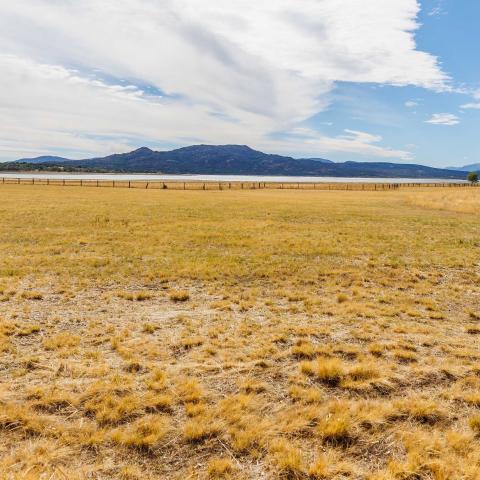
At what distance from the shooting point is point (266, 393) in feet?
20.1

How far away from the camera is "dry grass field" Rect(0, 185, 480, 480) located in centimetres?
470

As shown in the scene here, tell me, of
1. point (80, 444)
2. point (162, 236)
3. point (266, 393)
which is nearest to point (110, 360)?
point (80, 444)

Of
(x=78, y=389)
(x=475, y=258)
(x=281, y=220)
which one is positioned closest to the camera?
(x=78, y=389)

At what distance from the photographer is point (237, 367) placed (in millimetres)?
6949

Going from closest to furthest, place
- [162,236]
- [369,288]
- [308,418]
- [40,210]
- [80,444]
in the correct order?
[80,444] < [308,418] < [369,288] < [162,236] < [40,210]

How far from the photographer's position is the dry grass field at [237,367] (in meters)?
4.70

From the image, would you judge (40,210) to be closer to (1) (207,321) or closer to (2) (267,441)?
(1) (207,321)

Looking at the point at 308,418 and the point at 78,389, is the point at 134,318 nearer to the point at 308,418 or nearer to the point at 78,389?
the point at 78,389

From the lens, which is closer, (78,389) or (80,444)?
(80,444)

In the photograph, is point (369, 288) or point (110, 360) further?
point (369, 288)

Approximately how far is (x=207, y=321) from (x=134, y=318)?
1.88 m

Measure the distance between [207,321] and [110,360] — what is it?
2.82m

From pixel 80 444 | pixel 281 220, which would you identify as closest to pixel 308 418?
pixel 80 444

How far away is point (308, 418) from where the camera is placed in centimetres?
545
